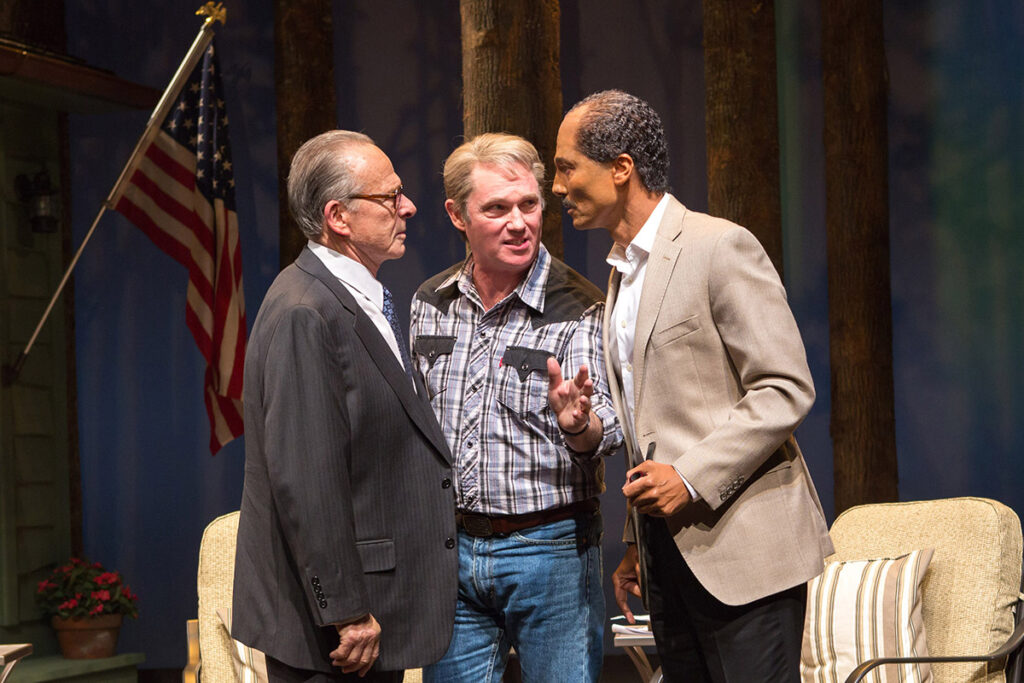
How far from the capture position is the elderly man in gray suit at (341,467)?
88.5 inches

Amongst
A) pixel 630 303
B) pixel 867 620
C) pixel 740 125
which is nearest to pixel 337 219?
pixel 630 303

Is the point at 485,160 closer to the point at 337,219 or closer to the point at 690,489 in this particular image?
the point at 337,219

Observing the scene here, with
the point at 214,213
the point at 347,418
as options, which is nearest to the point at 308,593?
the point at 347,418

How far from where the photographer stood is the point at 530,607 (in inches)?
101

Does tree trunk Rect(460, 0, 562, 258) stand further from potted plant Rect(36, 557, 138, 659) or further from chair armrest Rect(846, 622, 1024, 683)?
potted plant Rect(36, 557, 138, 659)

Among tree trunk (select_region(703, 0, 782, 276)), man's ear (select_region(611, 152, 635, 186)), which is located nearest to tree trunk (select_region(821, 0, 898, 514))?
tree trunk (select_region(703, 0, 782, 276))

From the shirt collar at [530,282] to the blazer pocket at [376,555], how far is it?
0.66 m

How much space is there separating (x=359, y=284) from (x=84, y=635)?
4640mm

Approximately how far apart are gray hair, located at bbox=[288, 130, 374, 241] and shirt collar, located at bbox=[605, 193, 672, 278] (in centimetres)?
57

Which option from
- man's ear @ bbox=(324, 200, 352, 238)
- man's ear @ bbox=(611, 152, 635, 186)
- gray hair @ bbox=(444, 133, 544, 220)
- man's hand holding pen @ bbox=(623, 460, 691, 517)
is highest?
gray hair @ bbox=(444, 133, 544, 220)

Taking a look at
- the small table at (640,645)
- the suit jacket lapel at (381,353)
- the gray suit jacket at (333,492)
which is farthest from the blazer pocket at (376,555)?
the small table at (640,645)

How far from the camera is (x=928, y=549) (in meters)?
3.90

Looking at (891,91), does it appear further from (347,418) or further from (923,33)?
(347,418)

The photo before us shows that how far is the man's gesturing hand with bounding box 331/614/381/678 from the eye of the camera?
226 cm
